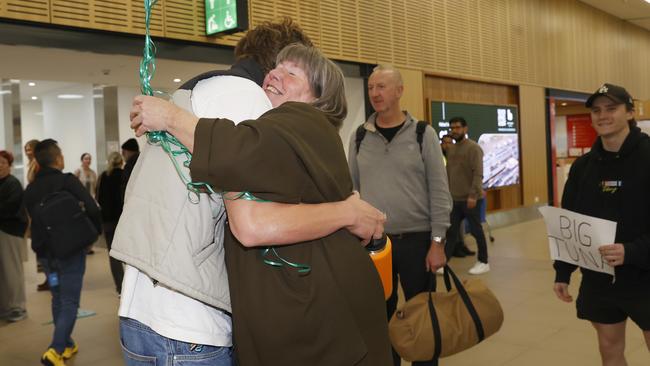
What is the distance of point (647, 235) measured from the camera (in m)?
2.44

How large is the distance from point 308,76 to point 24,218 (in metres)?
5.12

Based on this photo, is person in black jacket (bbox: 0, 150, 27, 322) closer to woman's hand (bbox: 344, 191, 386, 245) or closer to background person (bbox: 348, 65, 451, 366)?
background person (bbox: 348, 65, 451, 366)

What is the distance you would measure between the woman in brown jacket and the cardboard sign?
1582mm

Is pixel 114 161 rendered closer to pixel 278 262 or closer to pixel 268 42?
pixel 268 42

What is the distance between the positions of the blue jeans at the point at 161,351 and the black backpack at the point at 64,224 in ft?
10.1

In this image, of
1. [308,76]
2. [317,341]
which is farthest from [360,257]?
[308,76]

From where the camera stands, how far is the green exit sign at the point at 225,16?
5762mm

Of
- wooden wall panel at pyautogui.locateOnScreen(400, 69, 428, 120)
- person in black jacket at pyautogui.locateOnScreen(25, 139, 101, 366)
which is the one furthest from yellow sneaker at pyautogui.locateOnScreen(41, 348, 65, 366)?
wooden wall panel at pyautogui.locateOnScreen(400, 69, 428, 120)

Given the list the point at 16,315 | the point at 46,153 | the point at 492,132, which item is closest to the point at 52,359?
the point at 46,153

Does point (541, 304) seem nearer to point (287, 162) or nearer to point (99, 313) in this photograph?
point (99, 313)

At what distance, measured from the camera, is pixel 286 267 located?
124cm

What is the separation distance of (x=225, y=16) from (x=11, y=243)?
10.2ft

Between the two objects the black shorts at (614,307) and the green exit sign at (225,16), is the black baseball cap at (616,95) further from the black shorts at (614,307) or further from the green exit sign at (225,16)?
the green exit sign at (225,16)

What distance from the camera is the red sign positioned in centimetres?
1903
